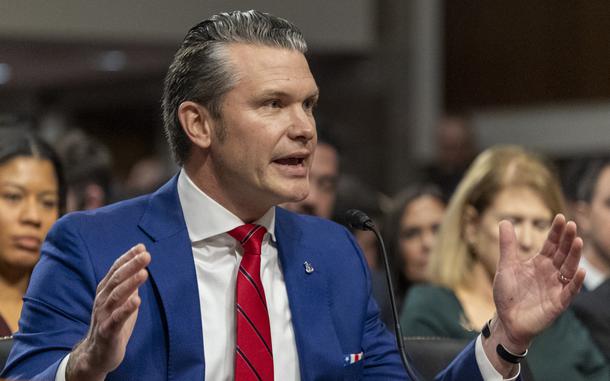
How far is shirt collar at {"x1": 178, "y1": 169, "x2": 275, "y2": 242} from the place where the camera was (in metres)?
2.78

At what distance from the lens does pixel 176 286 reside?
2.67 m

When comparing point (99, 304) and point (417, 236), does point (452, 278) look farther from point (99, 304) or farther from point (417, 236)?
point (99, 304)

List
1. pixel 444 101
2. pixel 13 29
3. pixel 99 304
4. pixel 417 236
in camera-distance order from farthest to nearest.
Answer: pixel 444 101
pixel 13 29
pixel 417 236
pixel 99 304

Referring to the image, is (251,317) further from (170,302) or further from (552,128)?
(552,128)

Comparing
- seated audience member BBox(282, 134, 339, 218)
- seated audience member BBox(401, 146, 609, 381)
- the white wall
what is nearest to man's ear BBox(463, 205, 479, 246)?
seated audience member BBox(401, 146, 609, 381)

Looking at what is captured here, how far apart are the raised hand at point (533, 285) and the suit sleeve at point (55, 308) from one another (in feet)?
2.94

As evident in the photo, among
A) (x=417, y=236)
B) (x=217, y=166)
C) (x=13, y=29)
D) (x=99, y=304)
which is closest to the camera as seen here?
(x=99, y=304)

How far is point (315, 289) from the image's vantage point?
2.86 metres

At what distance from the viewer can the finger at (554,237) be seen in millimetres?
2617

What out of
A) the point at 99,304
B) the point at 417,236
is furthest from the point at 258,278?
the point at 417,236

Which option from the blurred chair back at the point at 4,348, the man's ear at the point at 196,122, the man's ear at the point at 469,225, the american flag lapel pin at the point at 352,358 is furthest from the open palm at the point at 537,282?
the man's ear at the point at 469,225

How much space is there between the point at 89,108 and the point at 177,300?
1057cm

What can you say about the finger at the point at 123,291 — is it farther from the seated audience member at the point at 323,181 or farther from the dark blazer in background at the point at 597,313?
the seated audience member at the point at 323,181

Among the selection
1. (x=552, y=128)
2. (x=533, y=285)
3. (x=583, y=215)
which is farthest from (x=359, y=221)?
(x=552, y=128)
